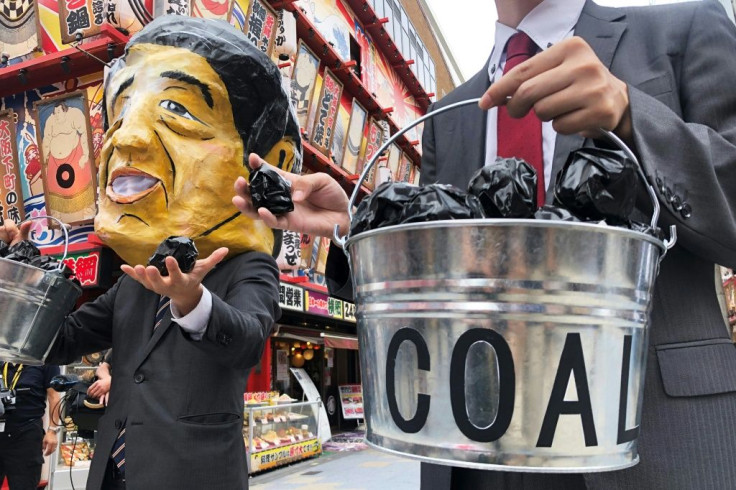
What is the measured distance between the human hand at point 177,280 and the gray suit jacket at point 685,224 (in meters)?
0.96

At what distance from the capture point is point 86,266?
6293mm

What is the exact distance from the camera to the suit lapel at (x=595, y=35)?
103 cm

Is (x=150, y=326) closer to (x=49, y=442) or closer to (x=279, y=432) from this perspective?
(x=49, y=442)

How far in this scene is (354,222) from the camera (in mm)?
853

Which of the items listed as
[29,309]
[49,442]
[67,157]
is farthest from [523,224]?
[67,157]

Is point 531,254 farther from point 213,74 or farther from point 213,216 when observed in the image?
point 213,74

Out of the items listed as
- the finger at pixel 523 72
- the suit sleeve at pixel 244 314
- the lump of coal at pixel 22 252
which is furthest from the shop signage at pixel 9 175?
the finger at pixel 523 72

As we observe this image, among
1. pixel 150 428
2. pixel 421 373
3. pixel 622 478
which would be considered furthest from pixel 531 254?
pixel 150 428

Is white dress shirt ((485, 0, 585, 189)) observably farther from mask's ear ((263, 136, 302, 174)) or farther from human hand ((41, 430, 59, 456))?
human hand ((41, 430, 59, 456))

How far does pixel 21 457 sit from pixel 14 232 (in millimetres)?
2398

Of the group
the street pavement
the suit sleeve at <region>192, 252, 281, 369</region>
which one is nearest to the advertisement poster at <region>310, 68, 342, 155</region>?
the street pavement

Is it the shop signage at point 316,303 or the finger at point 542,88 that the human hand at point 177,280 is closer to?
the finger at point 542,88

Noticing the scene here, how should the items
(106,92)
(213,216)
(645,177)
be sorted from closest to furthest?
(645,177) → (213,216) → (106,92)

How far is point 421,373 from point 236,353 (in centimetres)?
124
